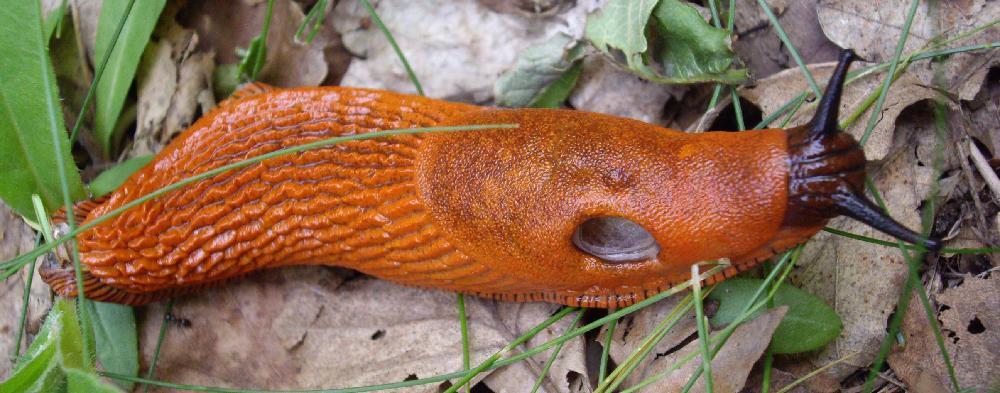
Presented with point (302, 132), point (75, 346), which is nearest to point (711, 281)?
point (302, 132)

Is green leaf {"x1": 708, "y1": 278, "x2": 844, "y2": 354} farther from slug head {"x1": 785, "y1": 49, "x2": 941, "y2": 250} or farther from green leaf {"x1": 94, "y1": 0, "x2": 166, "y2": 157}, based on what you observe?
green leaf {"x1": 94, "y1": 0, "x2": 166, "y2": 157}

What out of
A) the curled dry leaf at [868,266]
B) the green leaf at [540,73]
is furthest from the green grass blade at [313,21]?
the curled dry leaf at [868,266]

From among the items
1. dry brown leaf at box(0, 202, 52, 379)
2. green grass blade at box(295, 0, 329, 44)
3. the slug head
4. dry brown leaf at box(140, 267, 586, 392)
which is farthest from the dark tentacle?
dry brown leaf at box(0, 202, 52, 379)

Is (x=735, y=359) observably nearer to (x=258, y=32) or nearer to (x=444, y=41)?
(x=444, y=41)

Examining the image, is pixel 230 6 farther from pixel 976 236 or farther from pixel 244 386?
pixel 976 236

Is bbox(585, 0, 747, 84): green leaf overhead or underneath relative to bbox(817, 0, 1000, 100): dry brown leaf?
underneath

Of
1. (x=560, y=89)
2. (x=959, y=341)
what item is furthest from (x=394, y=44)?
(x=959, y=341)
